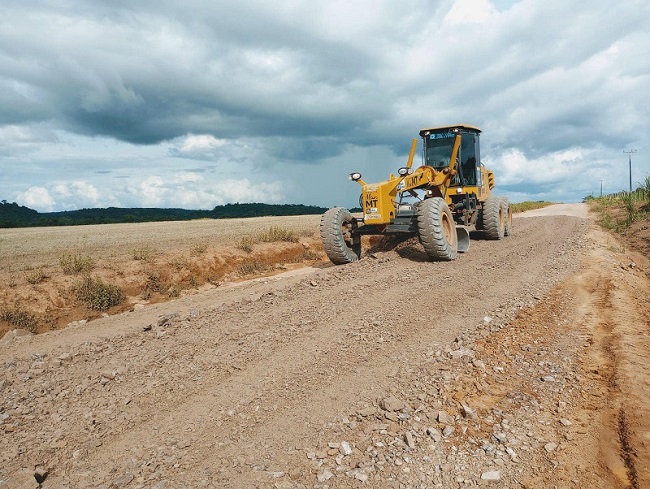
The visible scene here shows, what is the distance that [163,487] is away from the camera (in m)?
3.15

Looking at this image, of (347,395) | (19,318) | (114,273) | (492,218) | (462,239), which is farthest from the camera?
(492,218)

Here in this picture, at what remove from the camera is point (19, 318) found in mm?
10336

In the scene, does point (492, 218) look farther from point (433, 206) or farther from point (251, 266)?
point (251, 266)

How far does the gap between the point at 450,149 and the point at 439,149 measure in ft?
1.09

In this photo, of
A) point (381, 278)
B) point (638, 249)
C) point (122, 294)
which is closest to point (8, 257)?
point (122, 294)

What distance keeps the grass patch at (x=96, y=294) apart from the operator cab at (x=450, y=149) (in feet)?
32.6

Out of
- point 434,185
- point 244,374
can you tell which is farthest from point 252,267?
point 244,374

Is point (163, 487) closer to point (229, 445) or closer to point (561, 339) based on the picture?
point (229, 445)

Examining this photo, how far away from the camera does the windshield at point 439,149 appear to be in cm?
1313

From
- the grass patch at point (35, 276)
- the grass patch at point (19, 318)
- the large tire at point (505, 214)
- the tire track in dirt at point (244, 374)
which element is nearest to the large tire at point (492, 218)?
the large tire at point (505, 214)

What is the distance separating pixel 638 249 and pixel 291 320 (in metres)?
12.4

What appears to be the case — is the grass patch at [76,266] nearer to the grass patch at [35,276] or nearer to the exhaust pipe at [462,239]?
the grass patch at [35,276]

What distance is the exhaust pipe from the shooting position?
12.2 meters

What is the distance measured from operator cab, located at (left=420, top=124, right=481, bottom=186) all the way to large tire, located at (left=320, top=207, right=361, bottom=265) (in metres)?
3.51
